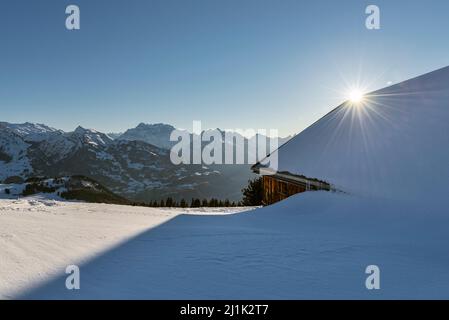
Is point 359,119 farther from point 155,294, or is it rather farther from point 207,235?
point 155,294

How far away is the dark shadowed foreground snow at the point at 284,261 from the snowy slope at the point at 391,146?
2.65 ft

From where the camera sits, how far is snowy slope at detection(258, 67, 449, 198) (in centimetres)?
659

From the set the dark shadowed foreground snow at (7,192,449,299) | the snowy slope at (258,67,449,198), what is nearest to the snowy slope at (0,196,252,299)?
Answer: the dark shadowed foreground snow at (7,192,449,299)

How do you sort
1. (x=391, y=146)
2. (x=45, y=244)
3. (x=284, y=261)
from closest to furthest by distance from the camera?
1. (x=284, y=261)
2. (x=45, y=244)
3. (x=391, y=146)

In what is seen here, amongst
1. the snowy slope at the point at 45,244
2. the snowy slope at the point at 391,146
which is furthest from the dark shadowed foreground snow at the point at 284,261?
the snowy slope at the point at 391,146

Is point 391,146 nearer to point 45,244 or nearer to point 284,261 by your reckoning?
point 284,261

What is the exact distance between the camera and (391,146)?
8070 mm

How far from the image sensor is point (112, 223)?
6.64m

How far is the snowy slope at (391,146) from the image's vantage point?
6.59 m

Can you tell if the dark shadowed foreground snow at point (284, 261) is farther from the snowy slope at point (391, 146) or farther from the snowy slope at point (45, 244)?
the snowy slope at point (391, 146)

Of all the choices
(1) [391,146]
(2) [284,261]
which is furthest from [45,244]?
(1) [391,146]

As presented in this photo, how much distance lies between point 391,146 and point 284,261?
5.96 meters

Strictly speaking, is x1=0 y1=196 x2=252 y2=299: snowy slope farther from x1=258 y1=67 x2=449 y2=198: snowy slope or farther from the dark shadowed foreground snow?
x1=258 y1=67 x2=449 y2=198: snowy slope
